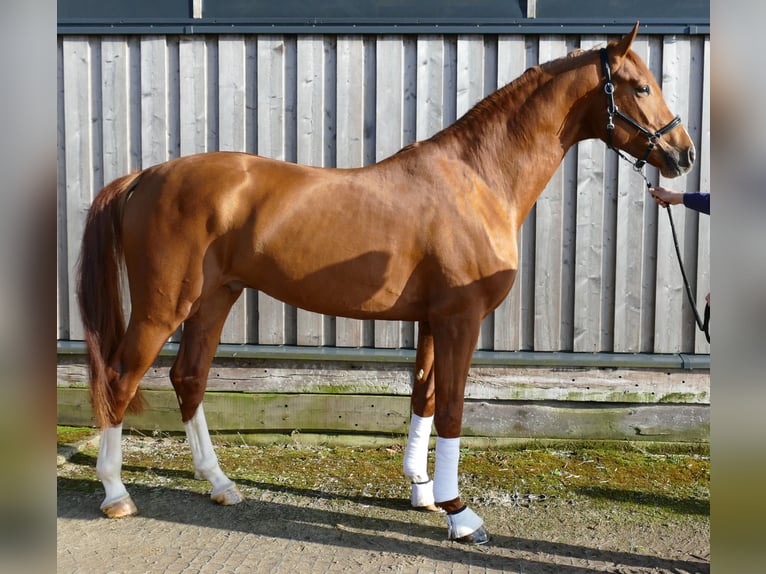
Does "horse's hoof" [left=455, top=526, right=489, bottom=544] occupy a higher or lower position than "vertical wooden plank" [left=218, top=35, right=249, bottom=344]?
lower

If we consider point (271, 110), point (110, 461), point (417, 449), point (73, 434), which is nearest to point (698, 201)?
point (417, 449)

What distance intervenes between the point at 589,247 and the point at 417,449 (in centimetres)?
187

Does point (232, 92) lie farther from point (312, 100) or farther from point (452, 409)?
point (452, 409)

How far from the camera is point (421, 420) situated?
3.48 m

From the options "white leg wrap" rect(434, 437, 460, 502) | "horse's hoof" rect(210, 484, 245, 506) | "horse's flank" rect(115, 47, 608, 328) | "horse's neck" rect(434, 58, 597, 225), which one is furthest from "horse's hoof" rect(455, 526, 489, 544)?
"horse's neck" rect(434, 58, 597, 225)

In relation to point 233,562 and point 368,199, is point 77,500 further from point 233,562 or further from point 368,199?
point 368,199

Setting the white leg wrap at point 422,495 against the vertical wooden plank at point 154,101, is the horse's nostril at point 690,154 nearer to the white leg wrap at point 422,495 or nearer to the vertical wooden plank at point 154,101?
the white leg wrap at point 422,495

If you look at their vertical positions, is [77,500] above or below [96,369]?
below

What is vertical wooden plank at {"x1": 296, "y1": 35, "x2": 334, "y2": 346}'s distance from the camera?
Result: 4367 mm

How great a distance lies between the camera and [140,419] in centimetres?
463

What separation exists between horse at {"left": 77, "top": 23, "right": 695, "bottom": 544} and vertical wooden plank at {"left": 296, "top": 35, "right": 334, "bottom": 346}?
3.78ft

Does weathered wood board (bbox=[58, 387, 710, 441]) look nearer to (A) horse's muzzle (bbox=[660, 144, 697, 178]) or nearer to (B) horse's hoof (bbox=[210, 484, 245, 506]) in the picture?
(B) horse's hoof (bbox=[210, 484, 245, 506])
